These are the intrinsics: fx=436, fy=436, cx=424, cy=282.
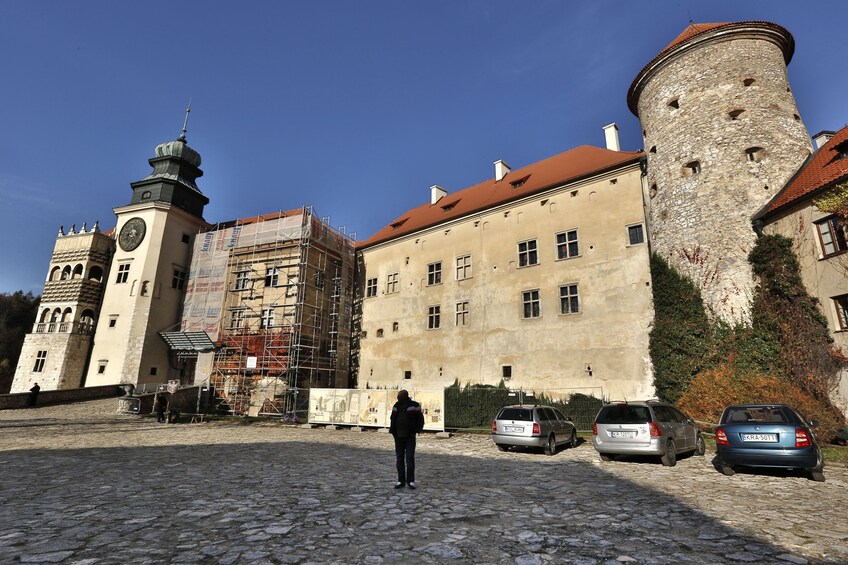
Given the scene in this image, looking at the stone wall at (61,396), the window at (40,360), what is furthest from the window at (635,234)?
the window at (40,360)

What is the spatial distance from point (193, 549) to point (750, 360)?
20284 mm

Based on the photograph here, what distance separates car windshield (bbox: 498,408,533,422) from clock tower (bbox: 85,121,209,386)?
29805 millimetres

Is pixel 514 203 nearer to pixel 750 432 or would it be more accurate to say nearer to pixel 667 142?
pixel 667 142

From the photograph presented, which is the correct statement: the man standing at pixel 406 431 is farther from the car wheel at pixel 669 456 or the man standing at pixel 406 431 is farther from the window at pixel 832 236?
the window at pixel 832 236

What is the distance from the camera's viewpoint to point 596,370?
21.9 metres

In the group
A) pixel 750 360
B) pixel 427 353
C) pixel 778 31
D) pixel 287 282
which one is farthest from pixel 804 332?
pixel 287 282

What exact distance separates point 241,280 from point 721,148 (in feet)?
101

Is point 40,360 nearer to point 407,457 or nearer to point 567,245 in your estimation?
point 407,457

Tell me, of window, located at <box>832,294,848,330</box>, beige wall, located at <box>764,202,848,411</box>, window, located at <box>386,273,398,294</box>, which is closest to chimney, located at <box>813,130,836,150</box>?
beige wall, located at <box>764,202,848,411</box>

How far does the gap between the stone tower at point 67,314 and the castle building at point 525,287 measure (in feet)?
73.7

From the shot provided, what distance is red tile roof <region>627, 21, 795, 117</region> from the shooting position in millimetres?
21359

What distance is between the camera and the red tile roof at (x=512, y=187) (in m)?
25.2

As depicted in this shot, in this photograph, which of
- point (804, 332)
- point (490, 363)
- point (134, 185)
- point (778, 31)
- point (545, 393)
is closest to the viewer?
point (804, 332)

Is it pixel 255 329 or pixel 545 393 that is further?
pixel 255 329
